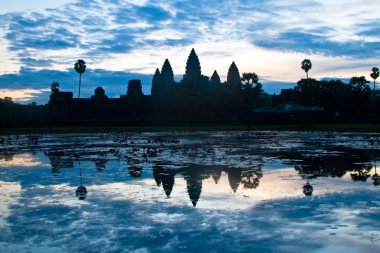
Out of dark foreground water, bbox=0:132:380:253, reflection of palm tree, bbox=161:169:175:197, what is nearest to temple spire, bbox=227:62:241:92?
dark foreground water, bbox=0:132:380:253

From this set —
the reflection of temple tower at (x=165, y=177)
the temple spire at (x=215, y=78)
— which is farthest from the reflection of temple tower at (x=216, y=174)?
the temple spire at (x=215, y=78)

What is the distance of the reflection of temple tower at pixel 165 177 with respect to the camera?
414 inches

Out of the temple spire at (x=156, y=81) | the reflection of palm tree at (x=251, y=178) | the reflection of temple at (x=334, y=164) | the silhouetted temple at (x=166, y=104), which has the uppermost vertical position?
the temple spire at (x=156, y=81)

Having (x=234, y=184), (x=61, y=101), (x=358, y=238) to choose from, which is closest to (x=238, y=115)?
(x=61, y=101)

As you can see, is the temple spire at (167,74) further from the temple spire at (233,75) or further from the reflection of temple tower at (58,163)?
the reflection of temple tower at (58,163)

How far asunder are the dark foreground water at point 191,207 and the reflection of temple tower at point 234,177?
0.03 metres

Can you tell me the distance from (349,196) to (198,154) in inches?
382

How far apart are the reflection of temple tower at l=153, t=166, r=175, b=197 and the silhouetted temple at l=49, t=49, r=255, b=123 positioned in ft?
172

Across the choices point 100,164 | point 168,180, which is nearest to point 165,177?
point 168,180

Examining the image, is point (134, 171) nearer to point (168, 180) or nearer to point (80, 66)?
point (168, 180)

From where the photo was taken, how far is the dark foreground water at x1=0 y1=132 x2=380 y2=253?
6.25 metres

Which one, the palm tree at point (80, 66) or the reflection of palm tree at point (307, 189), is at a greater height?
the palm tree at point (80, 66)

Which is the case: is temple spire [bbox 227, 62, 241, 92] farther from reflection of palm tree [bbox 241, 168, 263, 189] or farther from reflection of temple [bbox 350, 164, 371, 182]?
reflection of palm tree [bbox 241, 168, 263, 189]

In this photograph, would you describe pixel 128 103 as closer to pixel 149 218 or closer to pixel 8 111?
pixel 8 111
